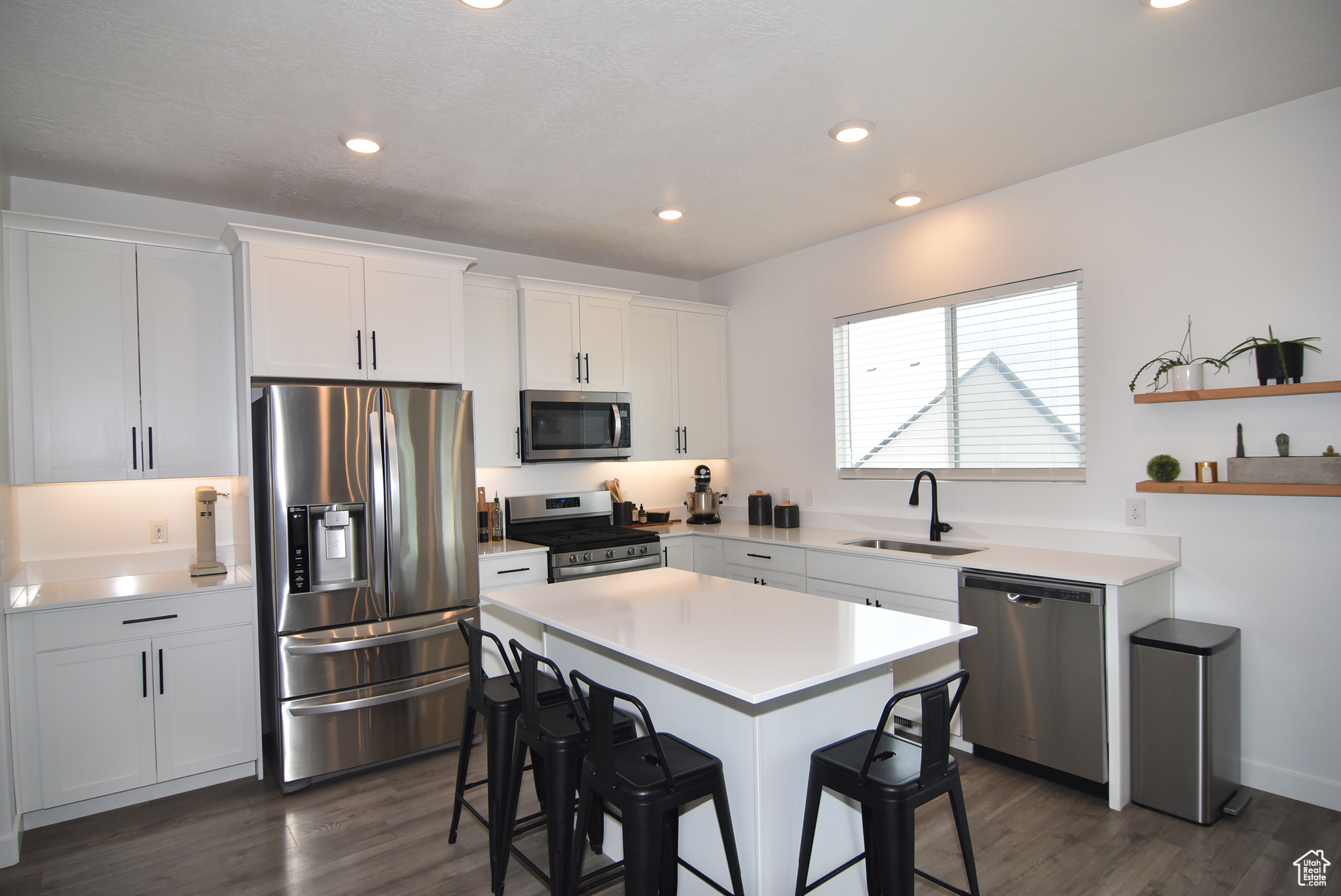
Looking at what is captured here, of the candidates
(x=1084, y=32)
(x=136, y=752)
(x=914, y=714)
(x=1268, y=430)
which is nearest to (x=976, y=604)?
(x=914, y=714)

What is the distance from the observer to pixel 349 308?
135 inches

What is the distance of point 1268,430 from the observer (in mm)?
2797

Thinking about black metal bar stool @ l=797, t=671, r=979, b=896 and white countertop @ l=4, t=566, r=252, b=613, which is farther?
white countertop @ l=4, t=566, r=252, b=613

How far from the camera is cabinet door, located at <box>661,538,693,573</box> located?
4508mm

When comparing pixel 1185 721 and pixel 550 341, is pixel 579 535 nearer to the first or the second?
pixel 550 341

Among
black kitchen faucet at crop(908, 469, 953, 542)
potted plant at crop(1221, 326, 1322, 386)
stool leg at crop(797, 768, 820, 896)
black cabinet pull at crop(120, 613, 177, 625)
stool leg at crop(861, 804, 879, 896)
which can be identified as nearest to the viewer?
stool leg at crop(797, 768, 820, 896)

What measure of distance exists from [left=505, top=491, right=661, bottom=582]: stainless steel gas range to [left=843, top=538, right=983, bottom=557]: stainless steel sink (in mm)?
1204

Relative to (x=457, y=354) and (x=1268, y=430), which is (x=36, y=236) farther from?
(x=1268, y=430)

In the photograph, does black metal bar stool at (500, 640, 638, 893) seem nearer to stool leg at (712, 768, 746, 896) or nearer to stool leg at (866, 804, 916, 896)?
stool leg at (712, 768, 746, 896)

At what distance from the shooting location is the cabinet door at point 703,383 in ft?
16.6

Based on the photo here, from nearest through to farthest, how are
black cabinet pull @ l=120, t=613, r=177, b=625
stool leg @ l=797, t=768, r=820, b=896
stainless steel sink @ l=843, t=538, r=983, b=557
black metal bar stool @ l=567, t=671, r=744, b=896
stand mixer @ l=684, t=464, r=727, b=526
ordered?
black metal bar stool @ l=567, t=671, r=744, b=896
stool leg @ l=797, t=768, r=820, b=896
black cabinet pull @ l=120, t=613, r=177, b=625
stainless steel sink @ l=843, t=538, r=983, b=557
stand mixer @ l=684, t=464, r=727, b=526

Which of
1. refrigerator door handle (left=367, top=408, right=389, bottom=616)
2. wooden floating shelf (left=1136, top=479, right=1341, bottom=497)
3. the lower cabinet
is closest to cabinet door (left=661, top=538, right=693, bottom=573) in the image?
refrigerator door handle (left=367, top=408, right=389, bottom=616)

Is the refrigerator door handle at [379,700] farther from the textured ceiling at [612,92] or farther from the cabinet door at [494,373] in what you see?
the textured ceiling at [612,92]

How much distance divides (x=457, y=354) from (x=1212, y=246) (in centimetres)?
342
